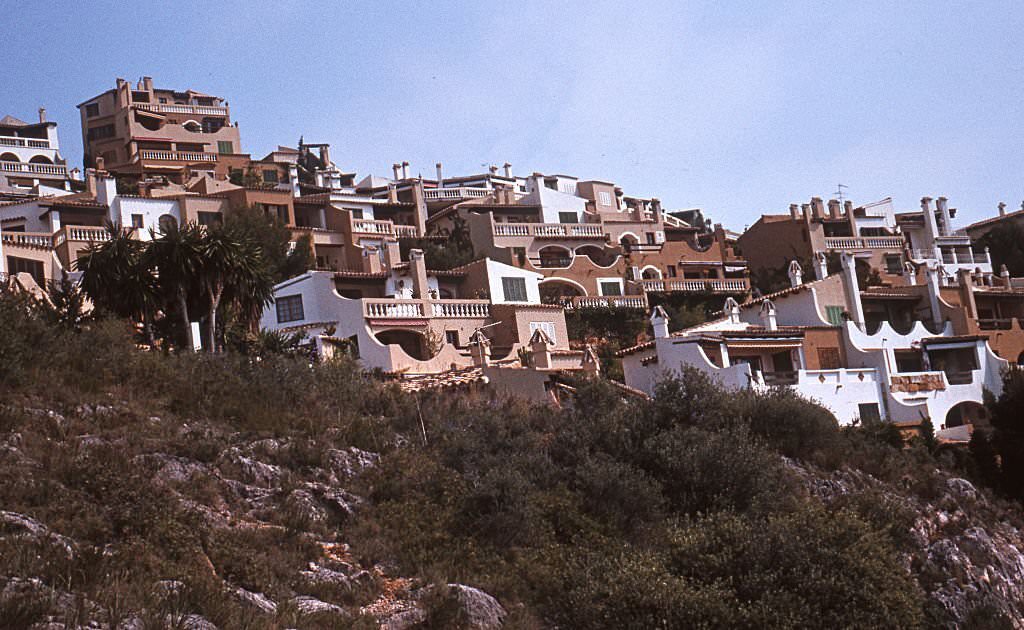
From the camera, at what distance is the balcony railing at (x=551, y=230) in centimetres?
7519

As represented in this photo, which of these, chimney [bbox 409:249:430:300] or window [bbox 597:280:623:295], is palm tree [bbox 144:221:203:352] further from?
window [bbox 597:280:623:295]

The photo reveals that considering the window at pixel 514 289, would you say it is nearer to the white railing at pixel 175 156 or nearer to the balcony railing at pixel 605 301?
the balcony railing at pixel 605 301

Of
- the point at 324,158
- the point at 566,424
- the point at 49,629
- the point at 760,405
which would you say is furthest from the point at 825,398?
the point at 324,158

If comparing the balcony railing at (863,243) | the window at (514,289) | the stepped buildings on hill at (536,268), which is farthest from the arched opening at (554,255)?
the balcony railing at (863,243)

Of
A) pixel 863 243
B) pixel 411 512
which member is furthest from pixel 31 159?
pixel 411 512

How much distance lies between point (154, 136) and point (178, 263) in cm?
6092

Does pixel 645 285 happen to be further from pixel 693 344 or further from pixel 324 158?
pixel 324 158

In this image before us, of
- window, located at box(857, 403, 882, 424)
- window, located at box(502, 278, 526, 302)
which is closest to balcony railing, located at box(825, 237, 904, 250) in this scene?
window, located at box(502, 278, 526, 302)

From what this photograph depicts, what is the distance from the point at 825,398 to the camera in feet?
153

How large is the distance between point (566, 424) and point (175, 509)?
47.8 feet

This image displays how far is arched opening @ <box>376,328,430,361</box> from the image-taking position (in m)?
51.0

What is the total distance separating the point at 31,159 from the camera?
96.2 metres

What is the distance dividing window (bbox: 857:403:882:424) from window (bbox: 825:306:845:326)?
5309mm

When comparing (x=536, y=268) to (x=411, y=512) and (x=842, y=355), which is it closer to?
(x=842, y=355)
